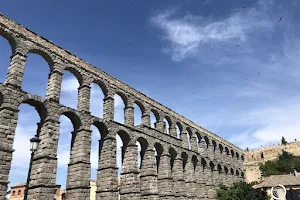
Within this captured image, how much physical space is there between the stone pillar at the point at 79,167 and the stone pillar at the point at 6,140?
15.4 feet

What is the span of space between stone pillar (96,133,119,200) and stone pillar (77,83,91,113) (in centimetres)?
292

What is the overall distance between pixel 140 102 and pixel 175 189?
962cm

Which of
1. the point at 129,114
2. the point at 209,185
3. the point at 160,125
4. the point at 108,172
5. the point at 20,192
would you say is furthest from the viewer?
the point at 20,192

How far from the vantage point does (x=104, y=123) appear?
71.1 feet

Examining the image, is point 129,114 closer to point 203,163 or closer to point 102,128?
point 102,128

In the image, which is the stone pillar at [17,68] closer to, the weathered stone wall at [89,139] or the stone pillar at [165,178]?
the weathered stone wall at [89,139]

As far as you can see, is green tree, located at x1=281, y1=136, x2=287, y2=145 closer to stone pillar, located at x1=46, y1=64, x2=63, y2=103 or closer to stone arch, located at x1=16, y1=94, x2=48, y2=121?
stone pillar, located at x1=46, y1=64, x2=63, y2=103

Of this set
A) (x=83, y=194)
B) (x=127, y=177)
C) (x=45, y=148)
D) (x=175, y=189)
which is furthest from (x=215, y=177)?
(x=45, y=148)

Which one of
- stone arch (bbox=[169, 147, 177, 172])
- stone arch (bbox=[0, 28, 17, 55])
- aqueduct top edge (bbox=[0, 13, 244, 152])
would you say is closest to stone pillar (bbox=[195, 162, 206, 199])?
stone arch (bbox=[169, 147, 177, 172])

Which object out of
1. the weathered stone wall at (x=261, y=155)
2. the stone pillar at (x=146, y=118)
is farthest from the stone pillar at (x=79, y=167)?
the weathered stone wall at (x=261, y=155)

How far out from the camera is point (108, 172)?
66.8 ft

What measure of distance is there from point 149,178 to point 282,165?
32.7 meters

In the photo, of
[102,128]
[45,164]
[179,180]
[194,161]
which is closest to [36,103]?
[45,164]

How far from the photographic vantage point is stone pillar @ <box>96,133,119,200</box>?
20.0m
